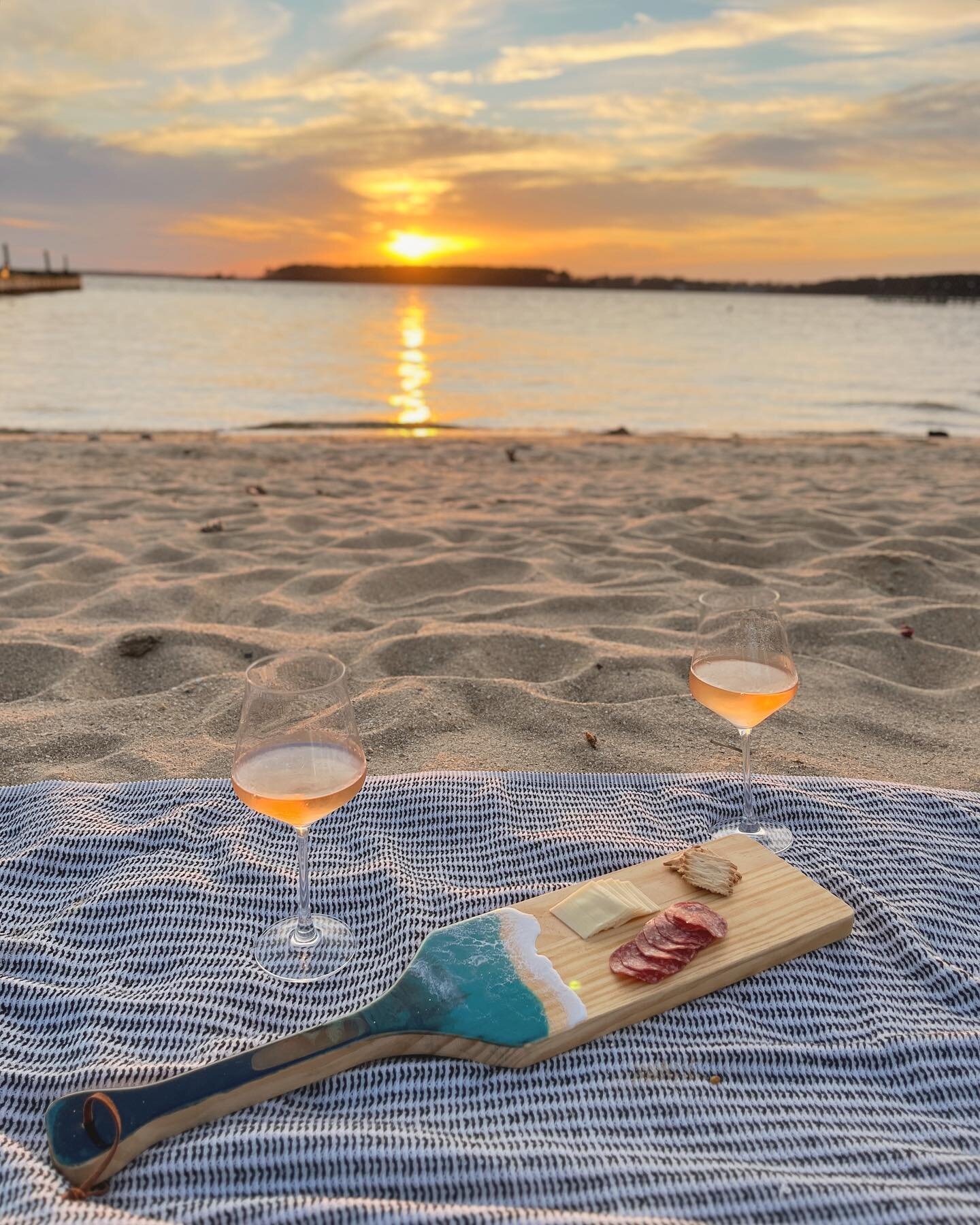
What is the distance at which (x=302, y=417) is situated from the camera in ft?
48.5

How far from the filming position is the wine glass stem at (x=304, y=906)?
1805mm

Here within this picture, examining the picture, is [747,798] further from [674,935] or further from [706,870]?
[674,935]

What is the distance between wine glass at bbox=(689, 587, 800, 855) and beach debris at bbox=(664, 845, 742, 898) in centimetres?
21

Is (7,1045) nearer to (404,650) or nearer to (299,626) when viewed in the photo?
(404,650)

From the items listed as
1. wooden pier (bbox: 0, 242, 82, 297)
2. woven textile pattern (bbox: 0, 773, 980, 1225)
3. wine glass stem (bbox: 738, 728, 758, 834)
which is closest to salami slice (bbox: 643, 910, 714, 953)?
woven textile pattern (bbox: 0, 773, 980, 1225)

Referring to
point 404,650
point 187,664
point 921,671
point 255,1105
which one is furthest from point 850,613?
point 255,1105

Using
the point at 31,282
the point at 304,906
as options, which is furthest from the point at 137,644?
the point at 31,282

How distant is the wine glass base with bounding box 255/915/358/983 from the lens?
1.78 meters

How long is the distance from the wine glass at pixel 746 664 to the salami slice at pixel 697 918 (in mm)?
366

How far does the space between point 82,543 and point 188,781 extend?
9.95 feet

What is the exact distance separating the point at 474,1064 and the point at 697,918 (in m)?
0.49

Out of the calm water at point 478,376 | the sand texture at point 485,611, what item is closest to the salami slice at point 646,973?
the sand texture at point 485,611

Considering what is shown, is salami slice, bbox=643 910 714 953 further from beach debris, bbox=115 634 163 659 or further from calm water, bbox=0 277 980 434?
calm water, bbox=0 277 980 434

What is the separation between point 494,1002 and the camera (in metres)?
1.55
